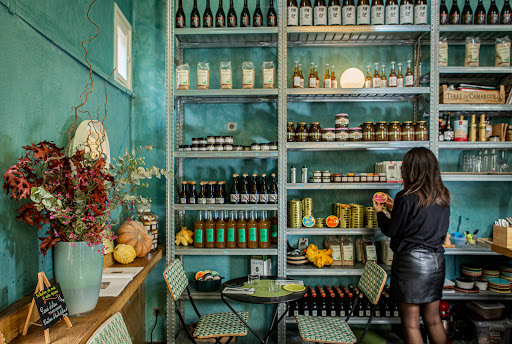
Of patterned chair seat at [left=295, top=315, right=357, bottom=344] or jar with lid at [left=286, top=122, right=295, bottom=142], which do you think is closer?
patterned chair seat at [left=295, top=315, right=357, bottom=344]

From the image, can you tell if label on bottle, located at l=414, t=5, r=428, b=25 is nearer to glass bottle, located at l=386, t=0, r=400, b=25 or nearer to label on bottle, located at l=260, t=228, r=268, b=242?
glass bottle, located at l=386, t=0, r=400, b=25

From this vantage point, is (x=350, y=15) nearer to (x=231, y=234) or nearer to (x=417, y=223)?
(x=417, y=223)

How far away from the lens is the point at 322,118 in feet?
13.2

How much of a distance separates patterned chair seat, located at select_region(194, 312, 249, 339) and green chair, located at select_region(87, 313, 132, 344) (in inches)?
41.2

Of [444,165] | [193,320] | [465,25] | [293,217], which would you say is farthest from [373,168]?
[193,320]

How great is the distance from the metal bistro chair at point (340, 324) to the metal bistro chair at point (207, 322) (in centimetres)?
49

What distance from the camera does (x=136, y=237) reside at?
125 inches

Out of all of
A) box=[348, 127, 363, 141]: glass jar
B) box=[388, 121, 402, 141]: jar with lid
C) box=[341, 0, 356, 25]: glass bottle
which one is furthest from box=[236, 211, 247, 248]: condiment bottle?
box=[341, 0, 356, 25]: glass bottle

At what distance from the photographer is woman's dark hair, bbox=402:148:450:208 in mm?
2660

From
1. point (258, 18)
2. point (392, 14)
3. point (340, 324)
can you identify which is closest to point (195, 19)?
point (258, 18)

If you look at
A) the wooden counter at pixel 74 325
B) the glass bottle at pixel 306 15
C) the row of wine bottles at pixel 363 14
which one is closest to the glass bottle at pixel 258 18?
the row of wine bottles at pixel 363 14

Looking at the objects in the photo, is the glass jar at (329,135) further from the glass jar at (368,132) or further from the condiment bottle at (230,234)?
the condiment bottle at (230,234)

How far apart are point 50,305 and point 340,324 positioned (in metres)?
2.19

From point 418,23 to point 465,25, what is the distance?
1.52 ft
